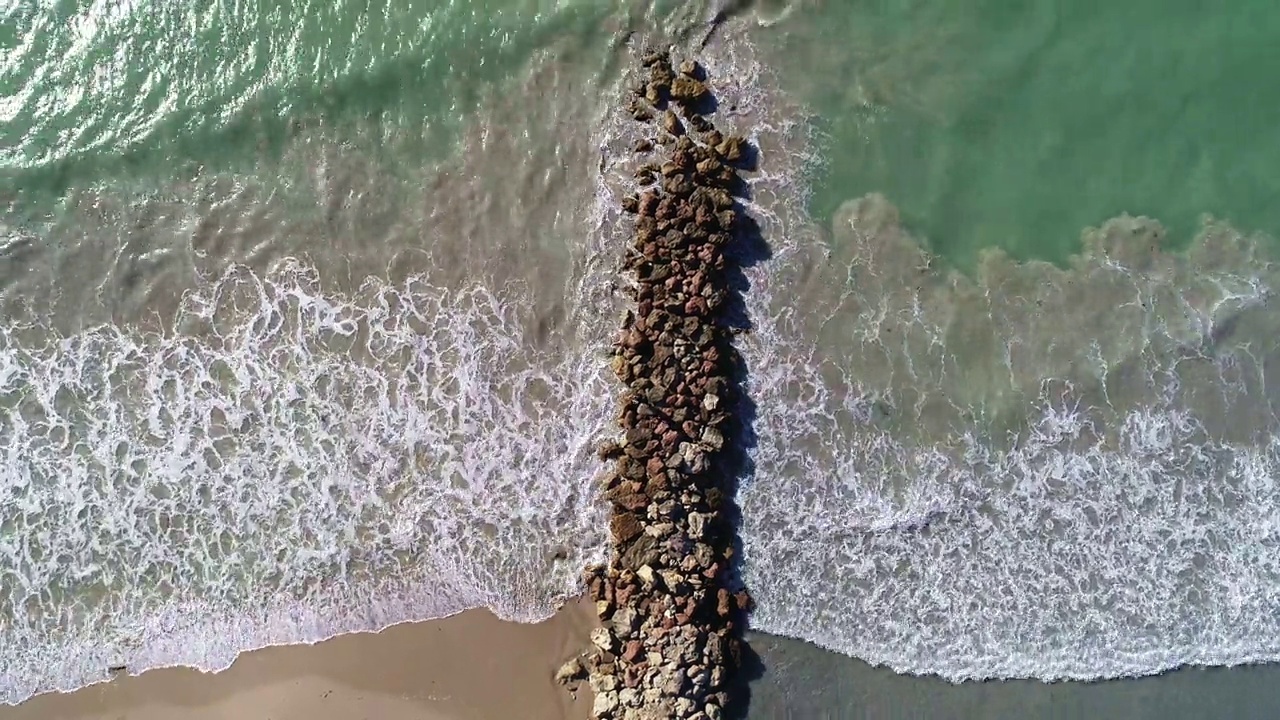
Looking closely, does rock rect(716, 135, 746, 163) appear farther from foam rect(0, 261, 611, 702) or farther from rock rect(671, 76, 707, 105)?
foam rect(0, 261, 611, 702)

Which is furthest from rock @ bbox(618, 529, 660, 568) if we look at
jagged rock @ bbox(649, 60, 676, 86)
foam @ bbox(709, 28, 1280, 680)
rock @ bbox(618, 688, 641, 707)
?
jagged rock @ bbox(649, 60, 676, 86)

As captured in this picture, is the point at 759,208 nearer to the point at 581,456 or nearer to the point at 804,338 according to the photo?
the point at 804,338

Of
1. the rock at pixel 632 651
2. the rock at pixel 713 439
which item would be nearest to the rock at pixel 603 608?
the rock at pixel 632 651

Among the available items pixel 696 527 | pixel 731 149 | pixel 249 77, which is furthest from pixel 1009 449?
pixel 249 77

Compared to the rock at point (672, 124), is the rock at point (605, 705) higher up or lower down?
lower down

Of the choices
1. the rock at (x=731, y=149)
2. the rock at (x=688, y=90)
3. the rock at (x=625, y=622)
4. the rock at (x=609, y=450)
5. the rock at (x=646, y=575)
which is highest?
the rock at (x=688, y=90)

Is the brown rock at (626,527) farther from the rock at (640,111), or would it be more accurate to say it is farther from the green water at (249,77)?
the green water at (249,77)
